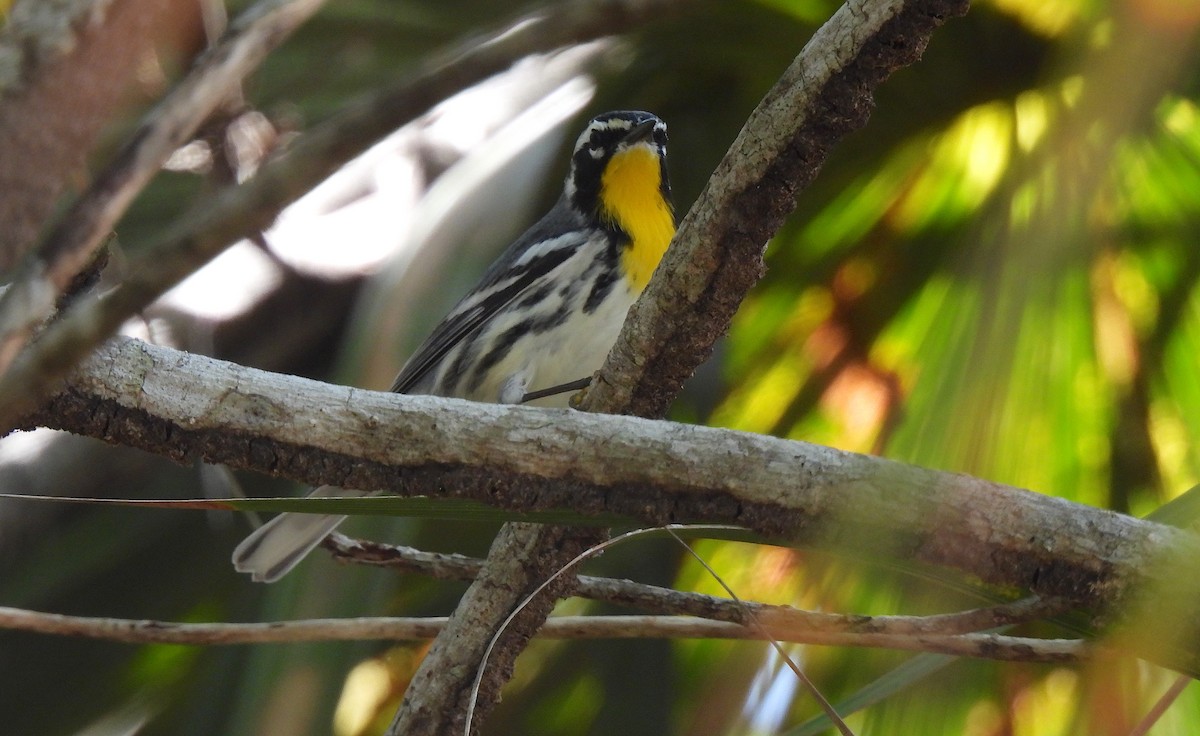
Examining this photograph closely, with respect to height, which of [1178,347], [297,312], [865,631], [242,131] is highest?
[297,312]

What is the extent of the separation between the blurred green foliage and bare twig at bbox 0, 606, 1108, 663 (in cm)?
21

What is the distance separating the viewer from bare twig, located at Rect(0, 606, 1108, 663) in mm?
1021

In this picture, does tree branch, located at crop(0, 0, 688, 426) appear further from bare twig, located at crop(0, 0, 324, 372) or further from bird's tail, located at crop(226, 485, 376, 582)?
bird's tail, located at crop(226, 485, 376, 582)

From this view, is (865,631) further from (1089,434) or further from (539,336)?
(539,336)

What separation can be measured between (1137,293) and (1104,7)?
15.4 inches

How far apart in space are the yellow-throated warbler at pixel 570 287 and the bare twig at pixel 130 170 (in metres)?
1.50

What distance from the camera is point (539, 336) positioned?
6.48ft

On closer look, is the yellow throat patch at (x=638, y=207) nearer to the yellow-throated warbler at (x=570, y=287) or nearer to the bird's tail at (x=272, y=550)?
the yellow-throated warbler at (x=570, y=287)

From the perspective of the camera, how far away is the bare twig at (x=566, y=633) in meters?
1.02

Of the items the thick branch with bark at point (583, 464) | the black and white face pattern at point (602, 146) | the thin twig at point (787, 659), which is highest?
the black and white face pattern at point (602, 146)

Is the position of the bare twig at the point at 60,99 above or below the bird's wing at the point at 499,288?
below

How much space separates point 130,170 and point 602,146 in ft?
5.80

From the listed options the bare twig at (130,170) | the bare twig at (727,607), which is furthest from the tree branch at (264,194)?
the bare twig at (727,607)

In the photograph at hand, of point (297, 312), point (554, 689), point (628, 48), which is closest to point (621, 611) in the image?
point (554, 689)
